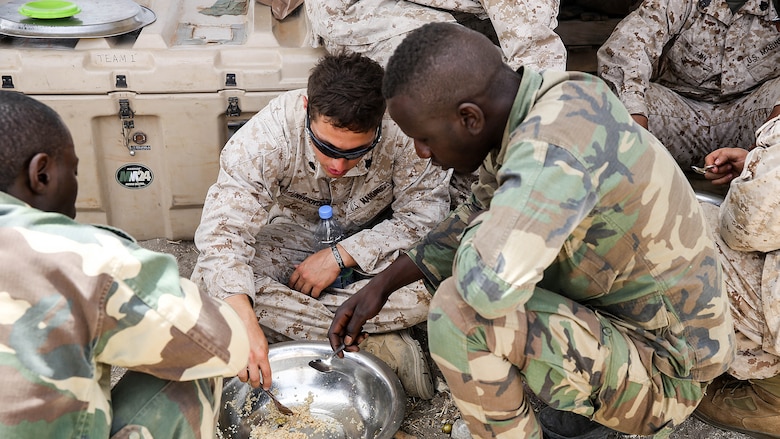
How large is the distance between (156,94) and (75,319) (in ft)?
6.19

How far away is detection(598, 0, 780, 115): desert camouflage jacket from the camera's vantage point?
359 cm

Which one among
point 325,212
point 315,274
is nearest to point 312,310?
point 315,274

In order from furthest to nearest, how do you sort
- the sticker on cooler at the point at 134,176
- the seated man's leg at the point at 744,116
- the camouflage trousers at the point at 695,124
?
the camouflage trousers at the point at 695,124
the seated man's leg at the point at 744,116
the sticker on cooler at the point at 134,176

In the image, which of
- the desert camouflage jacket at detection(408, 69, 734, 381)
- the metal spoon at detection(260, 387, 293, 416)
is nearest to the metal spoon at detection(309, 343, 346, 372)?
the metal spoon at detection(260, 387, 293, 416)

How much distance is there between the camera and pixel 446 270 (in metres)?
2.31

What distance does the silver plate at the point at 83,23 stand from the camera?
314cm

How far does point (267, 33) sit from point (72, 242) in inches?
78.7

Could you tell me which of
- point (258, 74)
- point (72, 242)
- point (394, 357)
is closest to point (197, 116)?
point (258, 74)

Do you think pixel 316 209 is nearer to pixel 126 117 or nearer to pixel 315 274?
pixel 315 274

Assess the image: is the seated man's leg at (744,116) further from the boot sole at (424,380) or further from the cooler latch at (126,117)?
the cooler latch at (126,117)

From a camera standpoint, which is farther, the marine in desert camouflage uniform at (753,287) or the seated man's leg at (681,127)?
the seated man's leg at (681,127)

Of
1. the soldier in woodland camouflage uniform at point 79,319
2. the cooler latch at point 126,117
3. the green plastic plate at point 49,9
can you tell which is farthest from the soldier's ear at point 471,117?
the green plastic plate at point 49,9

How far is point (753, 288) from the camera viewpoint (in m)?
→ 2.35

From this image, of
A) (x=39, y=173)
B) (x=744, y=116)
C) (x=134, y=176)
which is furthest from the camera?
(x=744, y=116)
